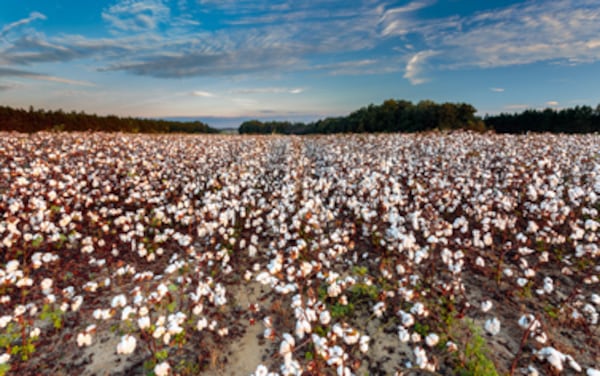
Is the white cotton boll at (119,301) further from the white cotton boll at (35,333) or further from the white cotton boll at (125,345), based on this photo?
the white cotton boll at (35,333)

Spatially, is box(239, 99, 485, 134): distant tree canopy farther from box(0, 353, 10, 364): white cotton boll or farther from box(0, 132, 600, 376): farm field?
box(0, 353, 10, 364): white cotton boll

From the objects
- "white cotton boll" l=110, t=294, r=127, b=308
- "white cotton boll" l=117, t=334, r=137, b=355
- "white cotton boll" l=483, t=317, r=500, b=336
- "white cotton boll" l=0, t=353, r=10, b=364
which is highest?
"white cotton boll" l=110, t=294, r=127, b=308

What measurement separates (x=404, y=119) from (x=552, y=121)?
2658 cm

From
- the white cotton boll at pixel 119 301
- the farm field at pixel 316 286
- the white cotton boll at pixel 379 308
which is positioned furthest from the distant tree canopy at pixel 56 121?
the white cotton boll at pixel 379 308

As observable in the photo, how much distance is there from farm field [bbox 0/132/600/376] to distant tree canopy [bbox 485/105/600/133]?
42938mm

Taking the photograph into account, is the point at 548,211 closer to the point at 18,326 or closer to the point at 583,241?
the point at 583,241

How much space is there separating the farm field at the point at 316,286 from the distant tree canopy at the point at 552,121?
42.9m

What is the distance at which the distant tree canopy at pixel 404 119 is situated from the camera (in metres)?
47.4

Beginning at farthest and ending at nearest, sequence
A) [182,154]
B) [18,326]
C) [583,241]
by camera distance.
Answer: [182,154]
[583,241]
[18,326]

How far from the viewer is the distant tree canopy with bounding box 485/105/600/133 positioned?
47.1 meters

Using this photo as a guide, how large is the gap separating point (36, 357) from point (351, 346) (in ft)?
17.2

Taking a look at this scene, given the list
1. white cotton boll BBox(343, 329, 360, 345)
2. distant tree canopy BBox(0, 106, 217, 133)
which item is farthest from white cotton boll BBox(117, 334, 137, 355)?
distant tree canopy BBox(0, 106, 217, 133)

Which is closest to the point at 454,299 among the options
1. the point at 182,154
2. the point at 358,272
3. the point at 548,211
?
the point at 358,272

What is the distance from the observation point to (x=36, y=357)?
4.90 metres
